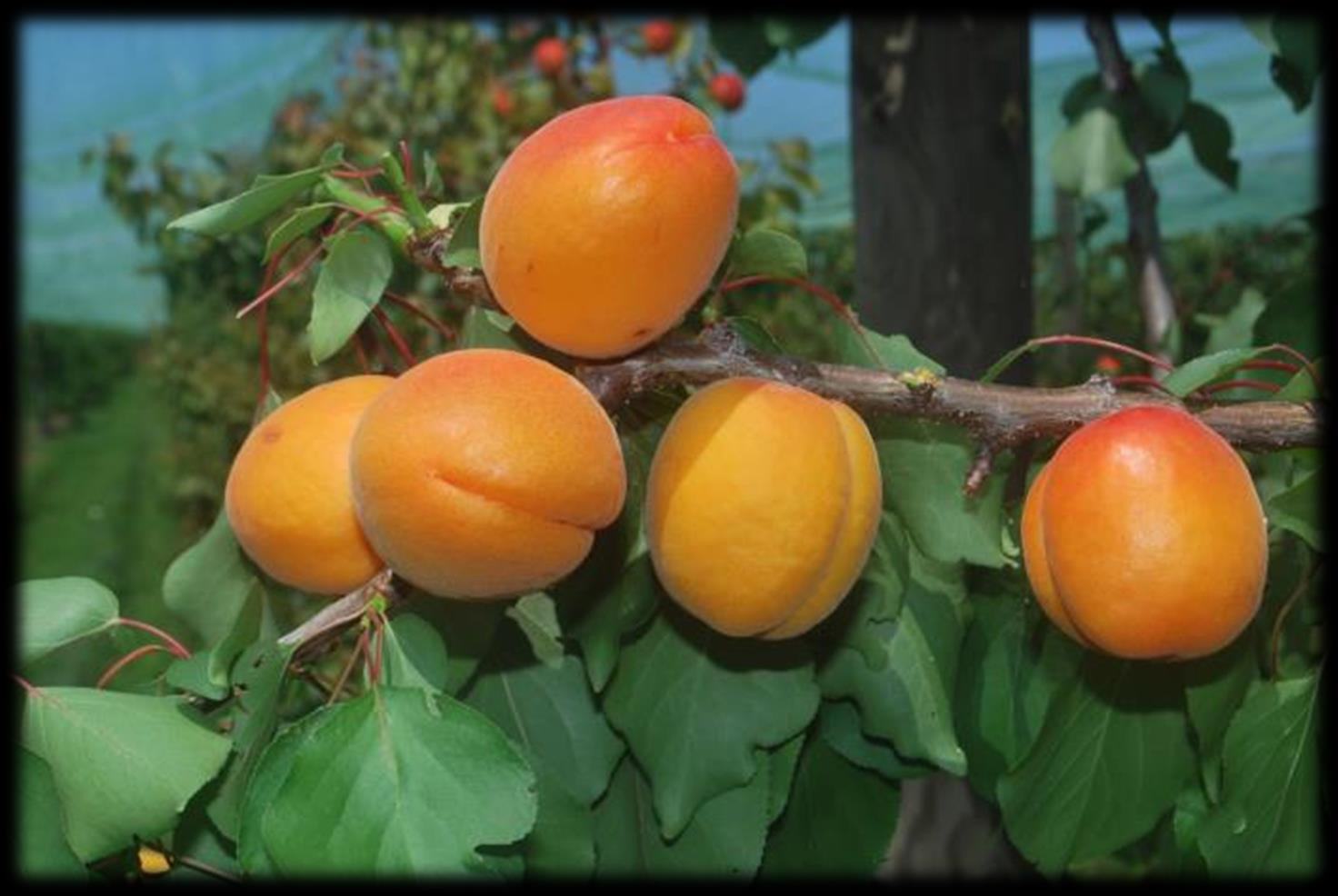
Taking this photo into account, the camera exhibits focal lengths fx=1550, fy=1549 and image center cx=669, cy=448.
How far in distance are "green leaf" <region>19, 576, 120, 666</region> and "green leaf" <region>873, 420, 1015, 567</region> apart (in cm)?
41

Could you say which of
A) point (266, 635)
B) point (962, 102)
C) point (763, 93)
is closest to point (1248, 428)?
point (266, 635)

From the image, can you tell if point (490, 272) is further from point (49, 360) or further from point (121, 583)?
point (49, 360)

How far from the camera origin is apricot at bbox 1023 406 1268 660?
2.19ft

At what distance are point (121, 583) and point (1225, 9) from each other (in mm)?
4697

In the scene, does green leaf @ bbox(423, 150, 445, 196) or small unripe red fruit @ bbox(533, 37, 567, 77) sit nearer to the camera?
green leaf @ bbox(423, 150, 445, 196)

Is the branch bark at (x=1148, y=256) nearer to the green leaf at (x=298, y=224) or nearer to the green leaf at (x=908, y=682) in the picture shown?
the green leaf at (x=908, y=682)

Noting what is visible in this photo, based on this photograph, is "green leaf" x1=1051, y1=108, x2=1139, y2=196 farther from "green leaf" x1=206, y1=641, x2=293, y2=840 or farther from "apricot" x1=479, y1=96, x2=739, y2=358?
"green leaf" x1=206, y1=641, x2=293, y2=840

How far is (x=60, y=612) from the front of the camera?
0.81m

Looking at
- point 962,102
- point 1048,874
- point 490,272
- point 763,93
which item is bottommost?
point 763,93

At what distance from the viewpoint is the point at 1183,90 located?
65.6 inches

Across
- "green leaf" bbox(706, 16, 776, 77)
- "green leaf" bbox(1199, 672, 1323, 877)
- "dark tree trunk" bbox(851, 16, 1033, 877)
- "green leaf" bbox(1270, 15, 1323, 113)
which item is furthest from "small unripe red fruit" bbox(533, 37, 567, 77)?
"green leaf" bbox(1199, 672, 1323, 877)

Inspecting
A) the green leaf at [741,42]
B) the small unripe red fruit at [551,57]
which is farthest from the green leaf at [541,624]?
the small unripe red fruit at [551,57]

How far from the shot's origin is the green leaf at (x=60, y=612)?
0.79 m

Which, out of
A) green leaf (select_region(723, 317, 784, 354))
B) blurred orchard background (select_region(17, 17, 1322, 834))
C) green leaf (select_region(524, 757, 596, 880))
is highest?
green leaf (select_region(723, 317, 784, 354))
